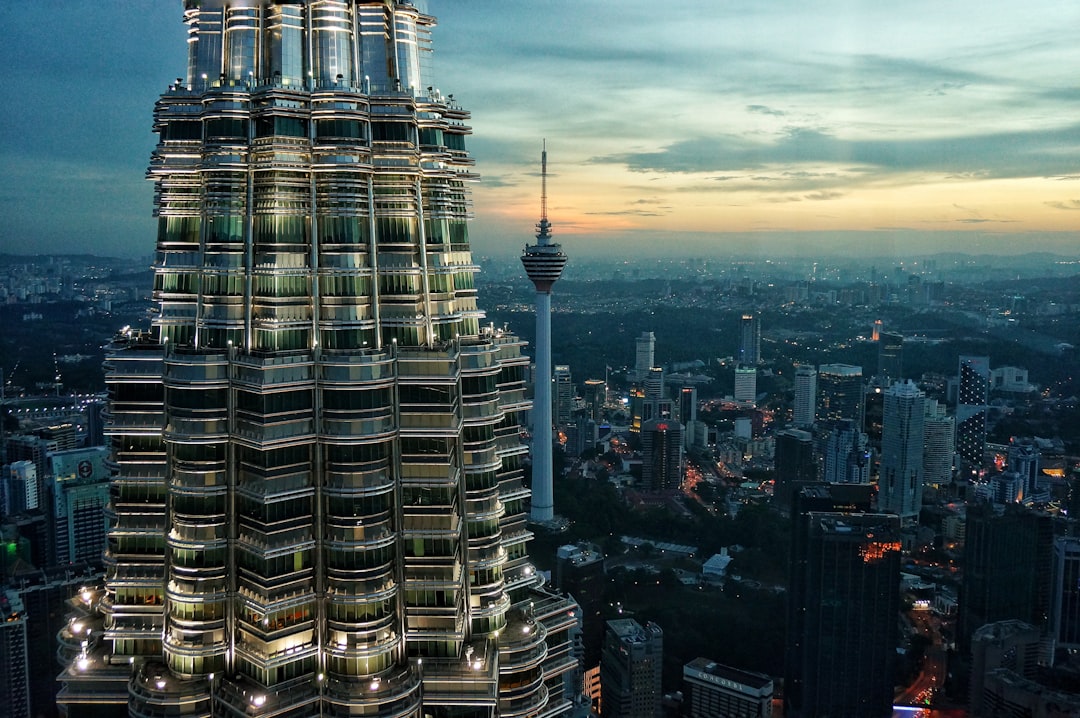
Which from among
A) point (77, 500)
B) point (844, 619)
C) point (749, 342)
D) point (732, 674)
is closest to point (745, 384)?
point (749, 342)

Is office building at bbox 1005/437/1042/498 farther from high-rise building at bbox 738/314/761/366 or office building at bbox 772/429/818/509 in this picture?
high-rise building at bbox 738/314/761/366

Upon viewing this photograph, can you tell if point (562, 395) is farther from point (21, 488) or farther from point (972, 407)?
point (21, 488)

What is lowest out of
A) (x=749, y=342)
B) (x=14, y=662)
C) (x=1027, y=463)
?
(x=14, y=662)

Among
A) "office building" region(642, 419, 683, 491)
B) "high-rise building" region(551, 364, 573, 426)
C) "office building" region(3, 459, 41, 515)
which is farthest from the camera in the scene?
"high-rise building" region(551, 364, 573, 426)

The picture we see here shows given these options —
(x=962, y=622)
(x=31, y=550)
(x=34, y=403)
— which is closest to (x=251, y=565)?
(x=31, y=550)

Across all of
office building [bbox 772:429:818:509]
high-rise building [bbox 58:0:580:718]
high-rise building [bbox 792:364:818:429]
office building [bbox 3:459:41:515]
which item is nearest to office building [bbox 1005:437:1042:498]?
office building [bbox 772:429:818:509]
